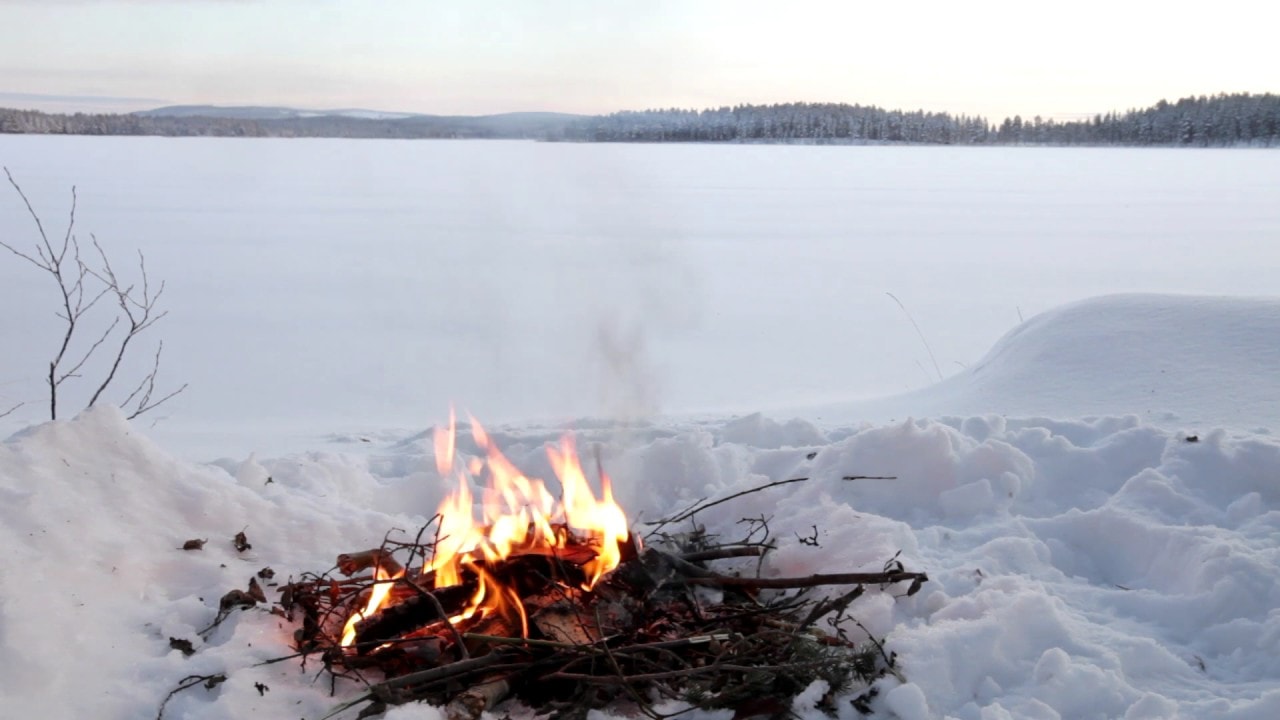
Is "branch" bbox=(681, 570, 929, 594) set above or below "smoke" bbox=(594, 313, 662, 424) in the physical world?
below

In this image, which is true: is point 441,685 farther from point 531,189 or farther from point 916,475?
point 531,189

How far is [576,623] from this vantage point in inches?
120

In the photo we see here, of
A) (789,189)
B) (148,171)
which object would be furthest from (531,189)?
(148,171)

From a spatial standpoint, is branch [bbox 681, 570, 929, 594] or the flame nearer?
the flame

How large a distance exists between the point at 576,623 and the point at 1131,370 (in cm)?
431

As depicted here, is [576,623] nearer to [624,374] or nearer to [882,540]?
[882,540]

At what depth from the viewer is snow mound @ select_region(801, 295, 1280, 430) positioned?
17.2ft

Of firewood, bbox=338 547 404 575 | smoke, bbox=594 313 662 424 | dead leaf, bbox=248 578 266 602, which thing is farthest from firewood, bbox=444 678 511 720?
smoke, bbox=594 313 662 424

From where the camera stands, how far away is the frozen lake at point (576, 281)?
8.74 meters

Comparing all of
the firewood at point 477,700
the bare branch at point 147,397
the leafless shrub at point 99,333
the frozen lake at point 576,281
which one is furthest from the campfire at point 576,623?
the leafless shrub at point 99,333

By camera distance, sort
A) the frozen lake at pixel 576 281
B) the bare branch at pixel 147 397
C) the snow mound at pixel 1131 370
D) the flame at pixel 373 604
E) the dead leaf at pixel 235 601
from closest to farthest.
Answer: the flame at pixel 373 604 → the dead leaf at pixel 235 601 → the snow mound at pixel 1131 370 → the bare branch at pixel 147 397 → the frozen lake at pixel 576 281

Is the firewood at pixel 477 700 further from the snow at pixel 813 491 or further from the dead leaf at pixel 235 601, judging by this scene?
the dead leaf at pixel 235 601

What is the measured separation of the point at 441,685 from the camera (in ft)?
8.82

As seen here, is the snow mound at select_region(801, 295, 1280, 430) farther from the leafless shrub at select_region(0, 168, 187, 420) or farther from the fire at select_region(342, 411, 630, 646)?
the leafless shrub at select_region(0, 168, 187, 420)
